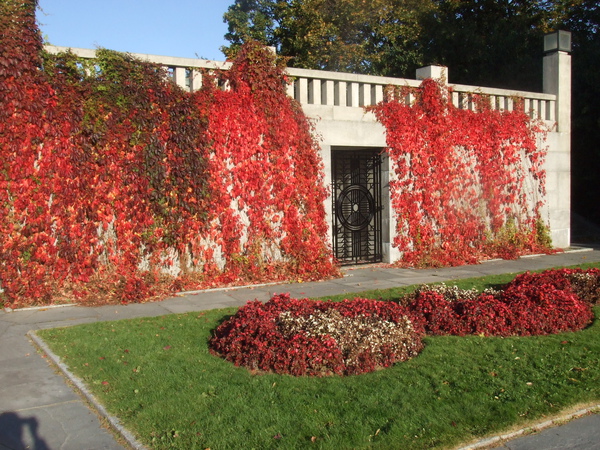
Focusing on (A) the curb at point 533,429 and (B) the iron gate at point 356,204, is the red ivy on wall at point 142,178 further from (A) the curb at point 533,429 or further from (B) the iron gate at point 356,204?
(A) the curb at point 533,429

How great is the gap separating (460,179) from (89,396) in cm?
946

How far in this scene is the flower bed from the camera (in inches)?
212

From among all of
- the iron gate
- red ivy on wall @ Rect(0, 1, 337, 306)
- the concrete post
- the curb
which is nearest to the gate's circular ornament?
the iron gate

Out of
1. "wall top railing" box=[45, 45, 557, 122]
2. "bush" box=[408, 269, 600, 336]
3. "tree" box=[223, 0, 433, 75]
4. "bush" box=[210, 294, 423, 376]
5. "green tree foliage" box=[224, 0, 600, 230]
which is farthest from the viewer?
"tree" box=[223, 0, 433, 75]

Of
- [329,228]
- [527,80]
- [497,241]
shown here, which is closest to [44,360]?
[329,228]

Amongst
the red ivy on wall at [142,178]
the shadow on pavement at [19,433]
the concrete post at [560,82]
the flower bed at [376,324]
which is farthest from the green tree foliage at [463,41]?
the shadow on pavement at [19,433]

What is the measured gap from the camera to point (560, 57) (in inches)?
551

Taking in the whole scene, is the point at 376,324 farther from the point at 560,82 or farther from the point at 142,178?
the point at 560,82

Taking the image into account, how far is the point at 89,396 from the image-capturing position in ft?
15.7

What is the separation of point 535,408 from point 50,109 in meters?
6.91

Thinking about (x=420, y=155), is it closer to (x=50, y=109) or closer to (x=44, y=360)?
(x=50, y=109)

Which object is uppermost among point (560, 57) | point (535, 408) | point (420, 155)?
point (560, 57)

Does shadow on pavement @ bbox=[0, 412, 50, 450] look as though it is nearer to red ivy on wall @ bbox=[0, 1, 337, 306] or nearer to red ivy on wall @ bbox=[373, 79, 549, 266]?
red ivy on wall @ bbox=[0, 1, 337, 306]

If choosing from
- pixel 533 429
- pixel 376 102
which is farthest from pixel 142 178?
pixel 533 429
